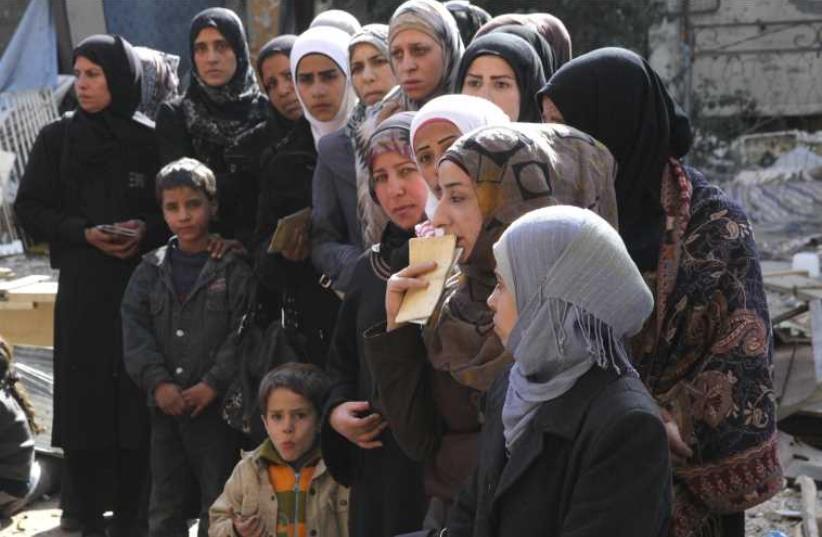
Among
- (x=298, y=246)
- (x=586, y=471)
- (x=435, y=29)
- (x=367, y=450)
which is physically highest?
(x=435, y=29)

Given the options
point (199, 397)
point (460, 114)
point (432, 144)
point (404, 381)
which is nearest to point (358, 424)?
point (404, 381)

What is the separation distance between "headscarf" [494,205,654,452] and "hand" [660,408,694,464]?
0.51 meters

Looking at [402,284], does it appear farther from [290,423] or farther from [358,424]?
[290,423]

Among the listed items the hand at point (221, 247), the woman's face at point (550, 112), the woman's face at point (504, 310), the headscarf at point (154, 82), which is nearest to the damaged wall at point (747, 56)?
the headscarf at point (154, 82)

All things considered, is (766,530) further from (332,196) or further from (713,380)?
(713,380)

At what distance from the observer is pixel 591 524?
264 centimetres

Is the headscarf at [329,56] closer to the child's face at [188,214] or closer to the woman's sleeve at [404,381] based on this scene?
the child's face at [188,214]

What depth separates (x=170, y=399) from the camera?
5.53m

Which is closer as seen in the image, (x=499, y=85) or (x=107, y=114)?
(x=499, y=85)

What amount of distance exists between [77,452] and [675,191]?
3.53 metres

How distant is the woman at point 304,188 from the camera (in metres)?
5.20

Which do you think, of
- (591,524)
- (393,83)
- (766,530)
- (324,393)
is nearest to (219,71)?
(393,83)

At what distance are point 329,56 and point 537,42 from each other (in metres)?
0.92

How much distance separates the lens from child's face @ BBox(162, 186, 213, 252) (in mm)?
5562
